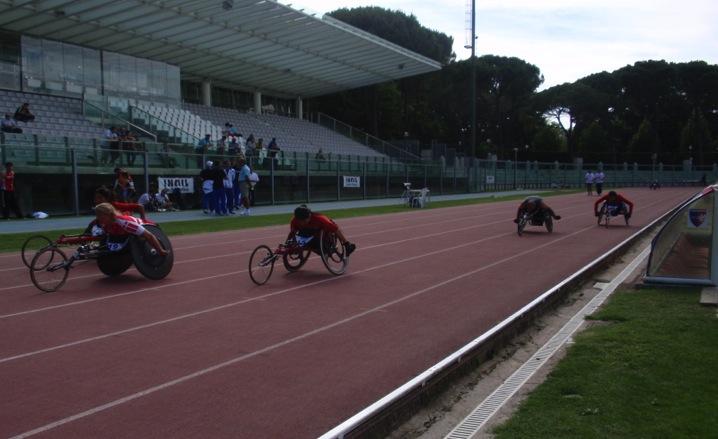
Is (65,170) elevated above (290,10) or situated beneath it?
situated beneath

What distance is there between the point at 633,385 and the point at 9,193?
19.5m

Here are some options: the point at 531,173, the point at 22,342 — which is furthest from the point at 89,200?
the point at 531,173

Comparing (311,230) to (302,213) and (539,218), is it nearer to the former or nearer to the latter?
(302,213)

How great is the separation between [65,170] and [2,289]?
13068 millimetres

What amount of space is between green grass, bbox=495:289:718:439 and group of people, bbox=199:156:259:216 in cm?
1734

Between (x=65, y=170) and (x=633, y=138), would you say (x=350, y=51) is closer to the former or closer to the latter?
(x=65, y=170)

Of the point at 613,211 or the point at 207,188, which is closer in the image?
the point at 613,211

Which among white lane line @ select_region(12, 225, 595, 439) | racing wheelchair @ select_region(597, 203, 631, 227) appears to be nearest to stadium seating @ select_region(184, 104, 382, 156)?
racing wheelchair @ select_region(597, 203, 631, 227)

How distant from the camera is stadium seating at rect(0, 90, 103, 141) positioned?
27391 mm

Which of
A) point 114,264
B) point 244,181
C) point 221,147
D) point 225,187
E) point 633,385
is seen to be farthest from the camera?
point 221,147

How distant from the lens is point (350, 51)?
44250 millimetres

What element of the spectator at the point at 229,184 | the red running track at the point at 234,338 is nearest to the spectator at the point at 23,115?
the spectator at the point at 229,184

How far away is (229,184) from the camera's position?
23344mm

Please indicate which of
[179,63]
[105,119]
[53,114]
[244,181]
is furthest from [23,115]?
[179,63]
